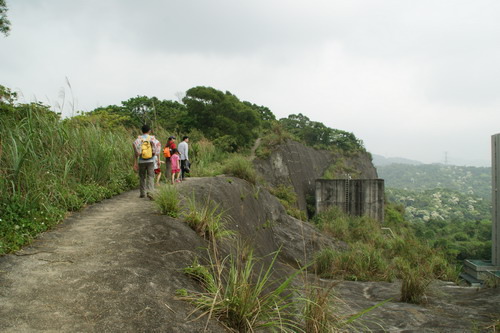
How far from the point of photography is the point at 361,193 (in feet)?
92.6

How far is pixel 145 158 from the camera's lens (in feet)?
25.5

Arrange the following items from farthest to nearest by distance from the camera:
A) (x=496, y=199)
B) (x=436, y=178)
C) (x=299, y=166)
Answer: (x=436, y=178) → (x=299, y=166) → (x=496, y=199)

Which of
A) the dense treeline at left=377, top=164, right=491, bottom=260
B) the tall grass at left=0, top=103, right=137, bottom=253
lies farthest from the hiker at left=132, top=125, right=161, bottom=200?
the dense treeline at left=377, top=164, right=491, bottom=260

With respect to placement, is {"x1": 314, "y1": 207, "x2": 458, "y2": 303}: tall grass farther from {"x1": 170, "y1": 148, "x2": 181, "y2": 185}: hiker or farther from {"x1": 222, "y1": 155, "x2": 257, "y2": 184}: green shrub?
Answer: {"x1": 170, "y1": 148, "x2": 181, "y2": 185}: hiker

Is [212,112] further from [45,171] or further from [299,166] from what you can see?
[45,171]

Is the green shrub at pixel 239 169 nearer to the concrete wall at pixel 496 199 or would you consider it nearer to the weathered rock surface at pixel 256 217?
the weathered rock surface at pixel 256 217

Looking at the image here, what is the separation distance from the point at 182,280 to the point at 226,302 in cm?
76

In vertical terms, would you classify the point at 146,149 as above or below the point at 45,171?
above

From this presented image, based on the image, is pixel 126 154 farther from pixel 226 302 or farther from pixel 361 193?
pixel 361 193

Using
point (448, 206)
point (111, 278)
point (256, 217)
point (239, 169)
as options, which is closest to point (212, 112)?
point (239, 169)

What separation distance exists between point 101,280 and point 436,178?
15679cm

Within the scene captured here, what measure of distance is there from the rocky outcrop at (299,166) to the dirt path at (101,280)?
19.2 m

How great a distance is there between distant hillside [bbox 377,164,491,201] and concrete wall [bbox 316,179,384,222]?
95875 millimetres

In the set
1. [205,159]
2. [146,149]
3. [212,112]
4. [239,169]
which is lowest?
[239,169]
